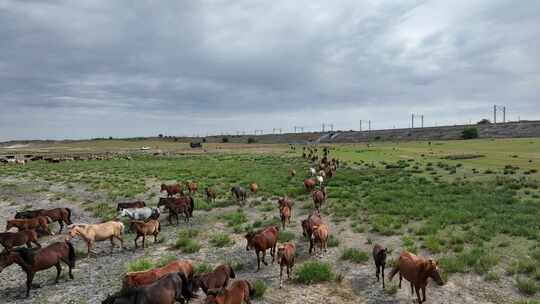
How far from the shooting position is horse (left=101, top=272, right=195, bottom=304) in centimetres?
806

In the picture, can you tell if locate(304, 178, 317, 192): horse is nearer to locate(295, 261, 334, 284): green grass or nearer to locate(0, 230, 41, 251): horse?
locate(295, 261, 334, 284): green grass

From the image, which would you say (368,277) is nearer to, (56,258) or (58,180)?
(56,258)

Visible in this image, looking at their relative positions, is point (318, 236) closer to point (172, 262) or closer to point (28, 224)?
point (172, 262)

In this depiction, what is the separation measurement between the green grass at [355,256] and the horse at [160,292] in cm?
609

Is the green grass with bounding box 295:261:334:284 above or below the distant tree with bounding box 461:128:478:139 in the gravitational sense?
below

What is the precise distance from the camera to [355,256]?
1324cm

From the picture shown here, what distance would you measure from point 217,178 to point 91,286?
86.7 ft

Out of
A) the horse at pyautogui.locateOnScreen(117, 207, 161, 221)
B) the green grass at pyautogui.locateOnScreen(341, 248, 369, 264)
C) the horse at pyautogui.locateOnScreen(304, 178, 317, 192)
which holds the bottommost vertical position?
the green grass at pyautogui.locateOnScreen(341, 248, 369, 264)

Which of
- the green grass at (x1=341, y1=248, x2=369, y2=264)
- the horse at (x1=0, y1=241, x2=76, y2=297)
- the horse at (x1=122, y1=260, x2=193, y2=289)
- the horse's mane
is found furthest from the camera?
the green grass at (x1=341, y1=248, x2=369, y2=264)

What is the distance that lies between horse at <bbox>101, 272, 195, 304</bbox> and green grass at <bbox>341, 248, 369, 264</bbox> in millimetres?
6086

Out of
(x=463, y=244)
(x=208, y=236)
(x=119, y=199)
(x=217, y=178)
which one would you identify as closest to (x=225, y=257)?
(x=208, y=236)

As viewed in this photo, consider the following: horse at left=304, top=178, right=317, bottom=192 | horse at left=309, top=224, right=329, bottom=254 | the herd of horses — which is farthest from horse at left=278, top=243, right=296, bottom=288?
horse at left=304, top=178, right=317, bottom=192

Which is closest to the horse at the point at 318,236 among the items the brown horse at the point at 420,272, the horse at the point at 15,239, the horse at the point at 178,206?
the brown horse at the point at 420,272

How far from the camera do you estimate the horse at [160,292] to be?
26.4 ft
